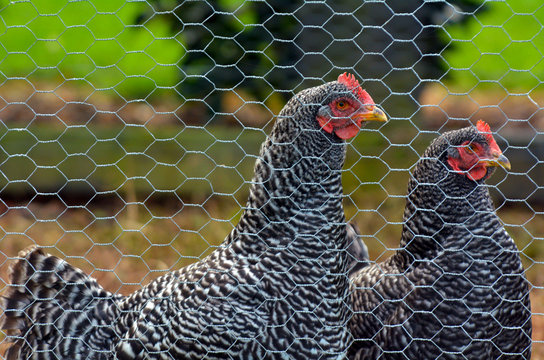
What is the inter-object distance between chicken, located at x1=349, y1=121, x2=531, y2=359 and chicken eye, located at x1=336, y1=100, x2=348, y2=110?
0.36 meters

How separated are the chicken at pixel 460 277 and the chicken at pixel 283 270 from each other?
22 cm

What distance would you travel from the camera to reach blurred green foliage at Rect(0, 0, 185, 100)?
15.2 feet

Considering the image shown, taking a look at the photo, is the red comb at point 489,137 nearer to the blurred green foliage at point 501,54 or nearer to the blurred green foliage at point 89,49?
the blurred green foliage at point 501,54

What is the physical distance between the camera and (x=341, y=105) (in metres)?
2.01

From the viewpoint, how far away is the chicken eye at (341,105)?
201 centimetres

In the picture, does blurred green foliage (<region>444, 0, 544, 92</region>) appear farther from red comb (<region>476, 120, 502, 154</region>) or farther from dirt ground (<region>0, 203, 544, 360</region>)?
red comb (<region>476, 120, 502, 154</region>)

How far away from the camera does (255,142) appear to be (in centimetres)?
379

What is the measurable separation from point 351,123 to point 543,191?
2.21 meters

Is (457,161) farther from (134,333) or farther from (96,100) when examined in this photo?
(96,100)

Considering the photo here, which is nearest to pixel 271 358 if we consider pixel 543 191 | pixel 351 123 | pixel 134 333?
pixel 134 333

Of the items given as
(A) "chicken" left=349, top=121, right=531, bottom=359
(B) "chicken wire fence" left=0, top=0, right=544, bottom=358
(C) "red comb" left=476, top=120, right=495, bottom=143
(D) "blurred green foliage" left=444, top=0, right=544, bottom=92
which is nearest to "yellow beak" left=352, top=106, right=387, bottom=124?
(A) "chicken" left=349, top=121, right=531, bottom=359

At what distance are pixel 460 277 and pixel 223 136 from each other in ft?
6.74

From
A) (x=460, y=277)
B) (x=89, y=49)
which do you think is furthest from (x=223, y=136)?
(x=460, y=277)

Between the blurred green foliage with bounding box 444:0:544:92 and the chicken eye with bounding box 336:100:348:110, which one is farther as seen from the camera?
the blurred green foliage with bounding box 444:0:544:92
